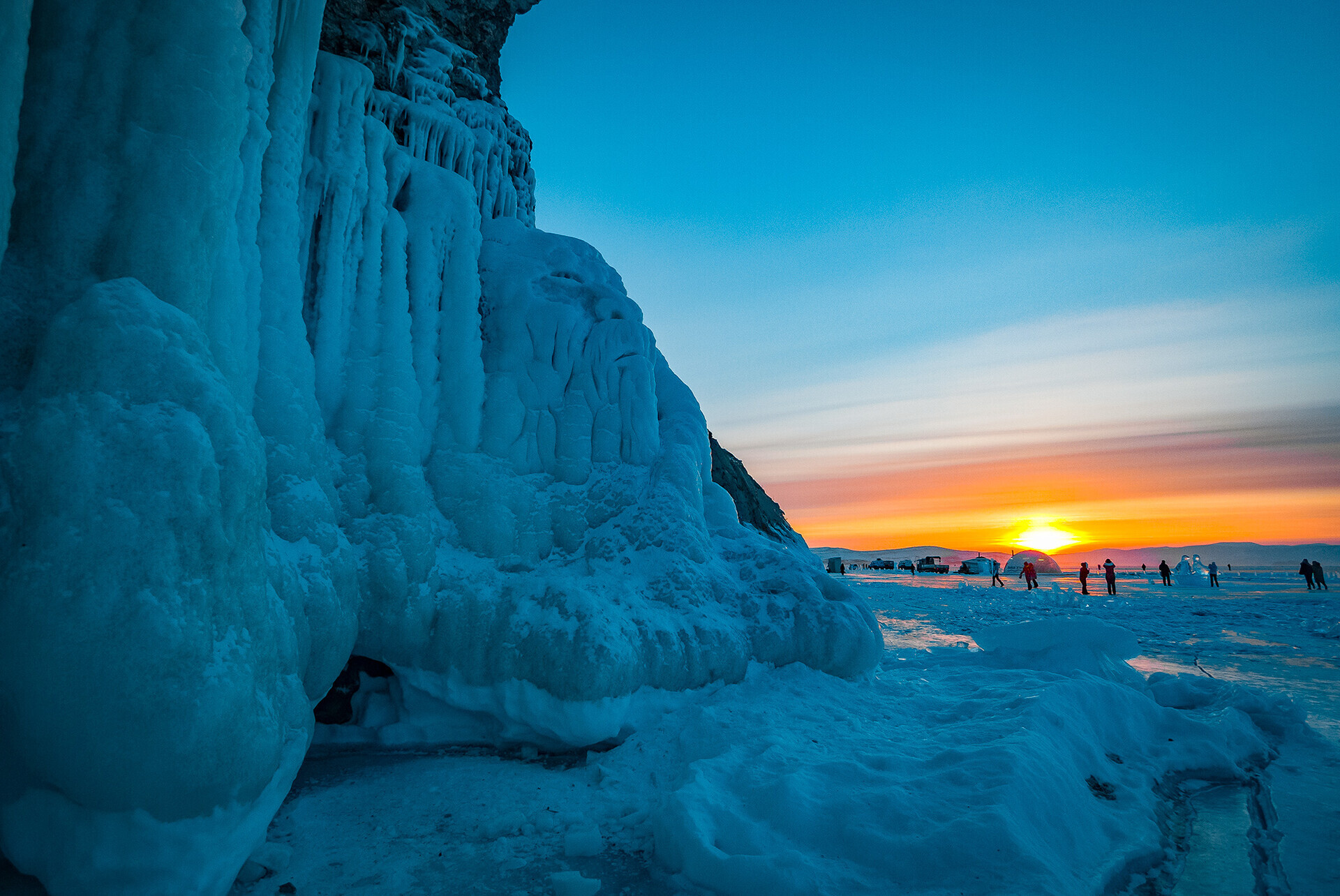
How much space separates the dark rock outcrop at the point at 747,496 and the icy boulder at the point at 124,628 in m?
15.0

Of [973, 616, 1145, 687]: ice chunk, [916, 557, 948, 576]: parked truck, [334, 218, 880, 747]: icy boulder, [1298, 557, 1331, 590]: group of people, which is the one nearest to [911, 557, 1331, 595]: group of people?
[1298, 557, 1331, 590]: group of people

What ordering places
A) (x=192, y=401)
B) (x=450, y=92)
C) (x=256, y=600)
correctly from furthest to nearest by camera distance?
(x=450, y=92), (x=256, y=600), (x=192, y=401)

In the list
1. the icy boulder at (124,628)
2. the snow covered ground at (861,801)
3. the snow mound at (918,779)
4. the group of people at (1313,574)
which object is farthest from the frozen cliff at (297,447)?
the group of people at (1313,574)

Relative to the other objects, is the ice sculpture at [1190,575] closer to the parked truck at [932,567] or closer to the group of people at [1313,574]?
the group of people at [1313,574]

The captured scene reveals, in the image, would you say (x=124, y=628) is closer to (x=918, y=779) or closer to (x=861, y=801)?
(x=861, y=801)

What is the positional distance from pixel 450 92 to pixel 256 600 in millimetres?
7632

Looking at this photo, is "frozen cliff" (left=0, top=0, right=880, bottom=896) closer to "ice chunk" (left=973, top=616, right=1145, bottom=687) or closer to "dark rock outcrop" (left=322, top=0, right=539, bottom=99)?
"dark rock outcrop" (left=322, top=0, right=539, bottom=99)

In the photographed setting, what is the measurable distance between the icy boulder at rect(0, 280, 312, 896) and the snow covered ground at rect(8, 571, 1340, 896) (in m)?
0.98

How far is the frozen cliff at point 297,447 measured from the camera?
336cm

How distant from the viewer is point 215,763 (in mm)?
3545

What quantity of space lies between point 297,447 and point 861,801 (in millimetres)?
5384

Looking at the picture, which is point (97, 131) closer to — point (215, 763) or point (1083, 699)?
point (215, 763)

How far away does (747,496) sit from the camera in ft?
69.6

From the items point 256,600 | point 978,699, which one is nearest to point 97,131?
point 256,600
